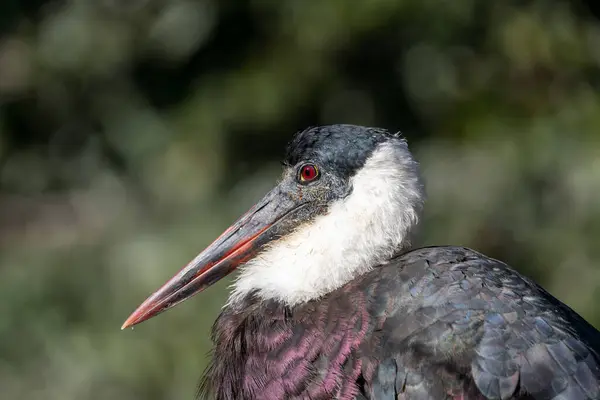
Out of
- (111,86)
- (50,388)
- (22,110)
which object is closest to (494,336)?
(50,388)

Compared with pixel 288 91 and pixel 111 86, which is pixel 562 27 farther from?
pixel 111 86

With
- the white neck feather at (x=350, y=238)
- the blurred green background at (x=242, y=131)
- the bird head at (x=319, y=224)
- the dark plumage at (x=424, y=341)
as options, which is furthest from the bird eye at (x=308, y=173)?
the blurred green background at (x=242, y=131)

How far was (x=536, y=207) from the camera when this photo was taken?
6879mm

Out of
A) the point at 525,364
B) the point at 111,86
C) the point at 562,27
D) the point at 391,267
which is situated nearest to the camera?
the point at 525,364

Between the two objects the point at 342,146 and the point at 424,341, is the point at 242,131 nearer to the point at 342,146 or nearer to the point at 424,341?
the point at 342,146

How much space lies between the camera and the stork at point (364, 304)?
2398 millimetres

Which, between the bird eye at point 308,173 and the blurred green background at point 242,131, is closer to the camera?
the bird eye at point 308,173

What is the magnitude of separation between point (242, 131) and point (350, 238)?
4.46m

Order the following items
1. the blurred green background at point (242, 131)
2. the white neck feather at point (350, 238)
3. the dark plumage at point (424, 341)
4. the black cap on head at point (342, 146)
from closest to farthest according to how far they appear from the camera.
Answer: the dark plumage at point (424, 341) < the white neck feather at point (350, 238) < the black cap on head at point (342, 146) < the blurred green background at point (242, 131)

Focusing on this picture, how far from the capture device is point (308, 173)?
9.60 feet

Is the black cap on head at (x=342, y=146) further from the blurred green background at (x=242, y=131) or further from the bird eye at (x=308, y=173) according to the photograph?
the blurred green background at (x=242, y=131)

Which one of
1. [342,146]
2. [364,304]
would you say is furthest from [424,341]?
[342,146]

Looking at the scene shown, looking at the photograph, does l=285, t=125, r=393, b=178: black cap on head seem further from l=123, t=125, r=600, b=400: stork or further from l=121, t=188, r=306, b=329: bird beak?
l=121, t=188, r=306, b=329: bird beak

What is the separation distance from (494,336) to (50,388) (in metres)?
5.11
